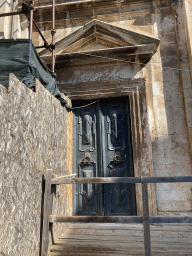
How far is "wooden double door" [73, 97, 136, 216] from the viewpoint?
16.0 feet

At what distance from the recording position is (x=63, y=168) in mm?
4207

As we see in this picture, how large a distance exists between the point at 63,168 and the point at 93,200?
1.27 meters

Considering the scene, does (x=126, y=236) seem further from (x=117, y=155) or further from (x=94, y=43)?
(x=94, y=43)

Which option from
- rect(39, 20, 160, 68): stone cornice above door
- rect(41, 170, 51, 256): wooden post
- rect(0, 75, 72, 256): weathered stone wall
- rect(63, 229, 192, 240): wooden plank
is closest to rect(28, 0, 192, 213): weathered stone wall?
rect(39, 20, 160, 68): stone cornice above door

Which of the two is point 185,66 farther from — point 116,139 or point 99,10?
point 99,10

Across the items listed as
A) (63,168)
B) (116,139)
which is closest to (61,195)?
(63,168)

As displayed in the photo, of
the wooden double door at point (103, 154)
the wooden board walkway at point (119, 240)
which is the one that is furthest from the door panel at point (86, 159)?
the wooden board walkway at point (119, 240)

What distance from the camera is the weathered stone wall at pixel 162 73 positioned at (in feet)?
15.6

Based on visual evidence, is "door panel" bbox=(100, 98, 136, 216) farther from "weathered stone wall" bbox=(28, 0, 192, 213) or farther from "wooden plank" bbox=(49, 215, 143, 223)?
"wooden plank" bbox=(49, 215, 143, 223)

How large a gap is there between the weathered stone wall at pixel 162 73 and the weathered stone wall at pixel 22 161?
7.88ft

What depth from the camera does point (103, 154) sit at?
511 centimetres

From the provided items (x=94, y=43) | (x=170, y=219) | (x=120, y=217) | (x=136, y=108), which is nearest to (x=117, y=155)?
(x=136, y=108)

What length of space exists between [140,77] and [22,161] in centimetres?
370

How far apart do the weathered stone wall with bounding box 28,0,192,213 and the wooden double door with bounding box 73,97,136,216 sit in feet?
2.00
